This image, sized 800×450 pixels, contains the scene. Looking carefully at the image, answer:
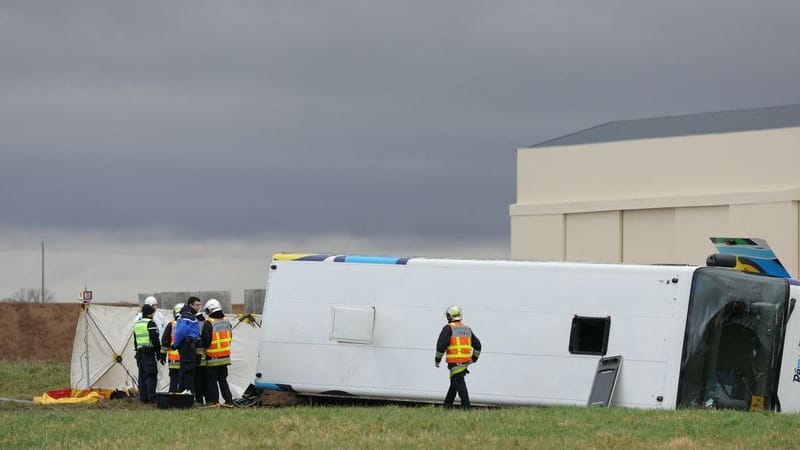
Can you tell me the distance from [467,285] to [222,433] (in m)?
6.86

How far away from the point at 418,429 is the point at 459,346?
3.34 metres

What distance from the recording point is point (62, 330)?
56125mm

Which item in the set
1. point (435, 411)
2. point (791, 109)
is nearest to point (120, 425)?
point (435, 411)

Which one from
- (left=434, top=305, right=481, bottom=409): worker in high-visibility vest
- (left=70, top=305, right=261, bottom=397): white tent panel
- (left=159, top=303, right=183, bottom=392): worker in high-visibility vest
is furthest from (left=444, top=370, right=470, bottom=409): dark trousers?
(left=70, top=305, right=261, bottom=397): white tent panel

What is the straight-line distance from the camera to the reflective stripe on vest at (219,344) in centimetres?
2552

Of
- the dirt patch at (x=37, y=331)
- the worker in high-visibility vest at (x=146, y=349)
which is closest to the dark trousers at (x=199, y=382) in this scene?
the worker in high-visibility vest at (x=146, y=349)

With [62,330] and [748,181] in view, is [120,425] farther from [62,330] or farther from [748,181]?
[62,330]

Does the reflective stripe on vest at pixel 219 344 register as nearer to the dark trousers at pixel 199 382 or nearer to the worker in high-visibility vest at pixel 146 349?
the dark trousers at pixel 199 382

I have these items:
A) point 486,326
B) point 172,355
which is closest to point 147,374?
point 172,355

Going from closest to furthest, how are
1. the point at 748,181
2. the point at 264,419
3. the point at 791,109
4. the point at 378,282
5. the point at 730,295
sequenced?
the point at 264,419 < the point at 730,295 < the point at 378,282 < the point at 748,181 < the point at 791,109

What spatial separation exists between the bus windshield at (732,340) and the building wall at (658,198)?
23.3 meters

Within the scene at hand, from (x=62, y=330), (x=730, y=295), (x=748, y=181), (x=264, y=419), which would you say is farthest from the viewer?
(x=62, y=330)

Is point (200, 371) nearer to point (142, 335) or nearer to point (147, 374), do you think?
point (147, 374)

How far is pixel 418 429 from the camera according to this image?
58.9 feet
